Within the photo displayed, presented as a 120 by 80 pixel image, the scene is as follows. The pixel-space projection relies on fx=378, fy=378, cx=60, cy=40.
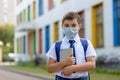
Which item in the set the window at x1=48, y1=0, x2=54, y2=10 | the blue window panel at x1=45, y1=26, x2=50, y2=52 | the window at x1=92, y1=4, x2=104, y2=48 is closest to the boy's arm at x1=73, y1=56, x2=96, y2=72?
the window at x1=92, y1=4, x2=104, y2=48

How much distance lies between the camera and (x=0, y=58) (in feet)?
228

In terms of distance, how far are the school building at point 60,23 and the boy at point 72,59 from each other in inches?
758

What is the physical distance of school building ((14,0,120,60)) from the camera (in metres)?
24.0

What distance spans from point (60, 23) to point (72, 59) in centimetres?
3080

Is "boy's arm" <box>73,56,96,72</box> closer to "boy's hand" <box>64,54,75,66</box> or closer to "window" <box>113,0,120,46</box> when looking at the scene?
"boy's hand" <box>64,54,75,66</box>

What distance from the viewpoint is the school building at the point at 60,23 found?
24.0 metres

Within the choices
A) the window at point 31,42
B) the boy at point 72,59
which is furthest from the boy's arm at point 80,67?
the window at point 31,42

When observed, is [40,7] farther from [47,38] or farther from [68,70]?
[68,70]

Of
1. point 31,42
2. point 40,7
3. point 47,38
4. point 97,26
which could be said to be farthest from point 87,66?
point 31,42

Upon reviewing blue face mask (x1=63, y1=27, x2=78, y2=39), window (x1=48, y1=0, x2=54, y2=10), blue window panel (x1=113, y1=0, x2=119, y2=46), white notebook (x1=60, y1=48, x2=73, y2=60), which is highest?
window (x1=48, y1=0, x2=54, y2=10)

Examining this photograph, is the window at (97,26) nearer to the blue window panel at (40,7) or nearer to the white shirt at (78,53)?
the blue window panel at (40,7)

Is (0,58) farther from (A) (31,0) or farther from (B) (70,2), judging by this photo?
(B) (70,2)

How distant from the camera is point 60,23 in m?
34.2

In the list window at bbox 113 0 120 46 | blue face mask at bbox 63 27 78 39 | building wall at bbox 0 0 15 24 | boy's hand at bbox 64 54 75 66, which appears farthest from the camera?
building wall at bbox 0 0 15 24
